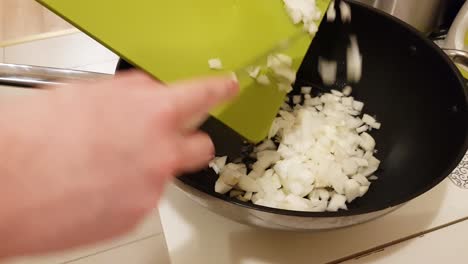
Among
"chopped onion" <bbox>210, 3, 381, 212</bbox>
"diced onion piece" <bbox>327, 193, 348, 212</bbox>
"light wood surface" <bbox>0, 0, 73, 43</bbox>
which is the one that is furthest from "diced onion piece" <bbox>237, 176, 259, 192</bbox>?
"light wood surface" <bbox>0, 0, 73, 43</bbox>

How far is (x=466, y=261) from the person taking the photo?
2.14ft

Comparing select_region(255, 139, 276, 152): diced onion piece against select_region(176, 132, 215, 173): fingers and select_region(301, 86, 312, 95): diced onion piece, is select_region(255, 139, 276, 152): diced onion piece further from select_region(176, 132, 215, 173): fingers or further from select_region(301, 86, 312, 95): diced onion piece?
select_region(176, 132, 215, 173): fingers

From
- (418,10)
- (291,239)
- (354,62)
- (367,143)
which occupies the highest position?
(418,10)

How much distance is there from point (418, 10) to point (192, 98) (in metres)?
0.76

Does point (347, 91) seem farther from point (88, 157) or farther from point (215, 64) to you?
point (88, 157)

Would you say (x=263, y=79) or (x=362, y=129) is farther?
Result: (x=362, y=129)

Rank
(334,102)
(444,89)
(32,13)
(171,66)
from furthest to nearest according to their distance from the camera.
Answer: (32,13) < (334,102) < (444,89) < (171,66)

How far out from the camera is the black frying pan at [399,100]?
2.29 ft

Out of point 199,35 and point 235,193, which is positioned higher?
point 199,35

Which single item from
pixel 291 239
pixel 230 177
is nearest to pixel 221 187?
pixel 230 177

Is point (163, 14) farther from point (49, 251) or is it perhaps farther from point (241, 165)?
point (49, 251)

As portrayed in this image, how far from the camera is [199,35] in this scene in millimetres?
659

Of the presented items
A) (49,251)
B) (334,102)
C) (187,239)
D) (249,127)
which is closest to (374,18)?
(334,102)

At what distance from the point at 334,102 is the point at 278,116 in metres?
0.11
